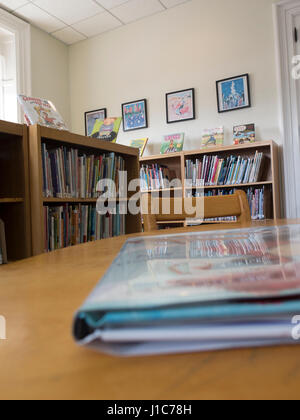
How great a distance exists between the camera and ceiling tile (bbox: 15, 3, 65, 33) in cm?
335

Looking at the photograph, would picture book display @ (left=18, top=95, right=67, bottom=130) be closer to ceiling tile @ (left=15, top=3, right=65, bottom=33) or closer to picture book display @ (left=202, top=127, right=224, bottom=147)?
picture book display @ (left=202, top=127, right=224, bottom=147)

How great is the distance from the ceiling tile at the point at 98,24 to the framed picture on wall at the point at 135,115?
0.94 m

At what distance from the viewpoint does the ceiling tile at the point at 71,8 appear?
3.29m

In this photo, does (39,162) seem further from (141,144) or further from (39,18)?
(39,18)

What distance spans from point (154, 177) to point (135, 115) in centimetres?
86

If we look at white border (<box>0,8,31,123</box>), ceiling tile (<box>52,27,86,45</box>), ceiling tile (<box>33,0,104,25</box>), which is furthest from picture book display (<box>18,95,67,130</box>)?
ceiling tile (<box>52,27,86,45</box>)

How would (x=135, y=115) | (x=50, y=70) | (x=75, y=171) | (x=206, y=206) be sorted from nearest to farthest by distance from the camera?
(x=206, y=206) < (x=75, y=171) < (x=135, y=115) < (x=50, y=70)

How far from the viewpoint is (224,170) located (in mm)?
2973

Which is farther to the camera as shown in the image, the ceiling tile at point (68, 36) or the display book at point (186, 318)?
the ceiling tile at point (68, 36)

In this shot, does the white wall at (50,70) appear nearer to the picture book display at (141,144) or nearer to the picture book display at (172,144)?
the picture book display at (141,144)

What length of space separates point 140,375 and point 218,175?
295 cm

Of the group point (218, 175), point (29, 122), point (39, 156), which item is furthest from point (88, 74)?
point (39, 156)

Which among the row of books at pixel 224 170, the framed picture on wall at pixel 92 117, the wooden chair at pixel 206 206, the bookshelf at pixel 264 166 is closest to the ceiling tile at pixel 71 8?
the framed picture on wall at pixel 92 117

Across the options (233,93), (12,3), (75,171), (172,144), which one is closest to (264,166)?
(233,93)
